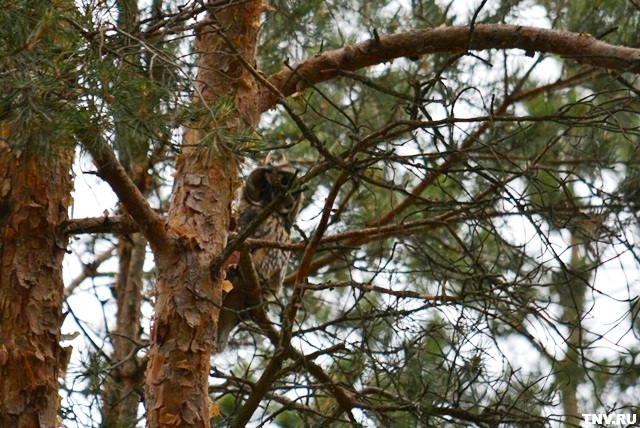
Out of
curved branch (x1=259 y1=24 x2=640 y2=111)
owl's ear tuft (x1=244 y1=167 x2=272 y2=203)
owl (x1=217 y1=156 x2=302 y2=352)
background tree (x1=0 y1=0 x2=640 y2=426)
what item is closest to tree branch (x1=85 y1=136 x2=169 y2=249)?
background tree (x1=0 y1=0 x2=640 y2=426)

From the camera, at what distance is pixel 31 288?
3432 mm

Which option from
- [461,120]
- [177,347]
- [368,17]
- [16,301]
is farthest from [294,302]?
[368,17]

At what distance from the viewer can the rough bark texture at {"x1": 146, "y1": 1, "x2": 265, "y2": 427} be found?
316cm

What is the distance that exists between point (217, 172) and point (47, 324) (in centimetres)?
77

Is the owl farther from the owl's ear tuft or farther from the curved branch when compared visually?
the curved branch

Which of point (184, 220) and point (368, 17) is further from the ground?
point (368, 17)

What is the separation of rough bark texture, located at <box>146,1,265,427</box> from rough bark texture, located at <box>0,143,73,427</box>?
396mm

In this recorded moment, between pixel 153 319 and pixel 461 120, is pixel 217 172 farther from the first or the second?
pixel 461 120

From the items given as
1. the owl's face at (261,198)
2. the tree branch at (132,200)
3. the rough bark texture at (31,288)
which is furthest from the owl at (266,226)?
the tree branch at (132,200)

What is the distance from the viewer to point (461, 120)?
2652 millimetres

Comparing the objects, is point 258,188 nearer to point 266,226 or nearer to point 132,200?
point 266,226

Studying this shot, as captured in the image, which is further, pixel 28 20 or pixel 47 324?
pixel 47 324

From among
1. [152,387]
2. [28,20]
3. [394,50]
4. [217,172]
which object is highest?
[394,50]

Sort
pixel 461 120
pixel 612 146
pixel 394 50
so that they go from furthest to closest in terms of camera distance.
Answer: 1. pixel 612 146
2. pixel 394 50
3. pixel 461 120
